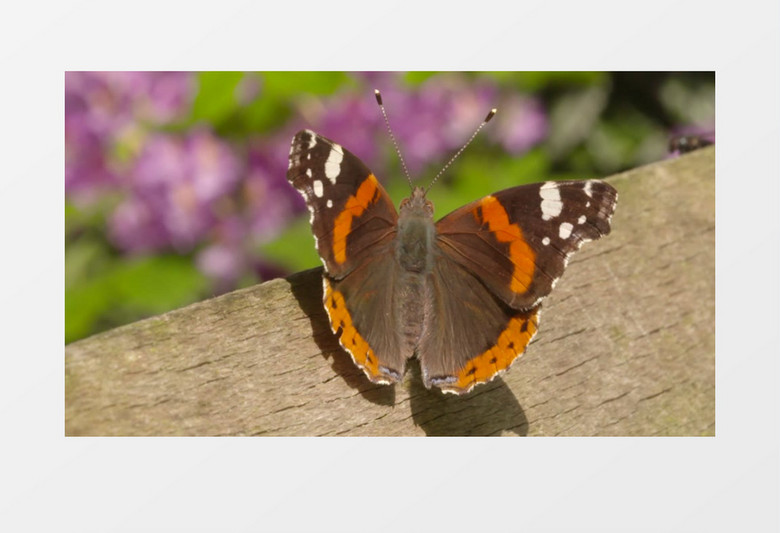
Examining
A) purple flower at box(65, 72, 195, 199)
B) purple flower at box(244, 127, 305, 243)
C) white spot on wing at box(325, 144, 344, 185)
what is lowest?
white spot on wing at box(325, 144, 344, 185)

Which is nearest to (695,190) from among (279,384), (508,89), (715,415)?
(715,415)

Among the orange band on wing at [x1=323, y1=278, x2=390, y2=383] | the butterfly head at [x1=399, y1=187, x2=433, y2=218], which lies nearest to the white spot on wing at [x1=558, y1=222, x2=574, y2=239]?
the butterfly head at [x1=399, y1=187, x2=433, y2=218]

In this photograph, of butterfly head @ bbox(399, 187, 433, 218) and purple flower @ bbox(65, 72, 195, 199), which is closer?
butterfly head @ bbox(399, 187, 433, 218)

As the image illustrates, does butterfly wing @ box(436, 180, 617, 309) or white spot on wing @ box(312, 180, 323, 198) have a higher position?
white spot on wing @ box(312, 180, 323, 198)

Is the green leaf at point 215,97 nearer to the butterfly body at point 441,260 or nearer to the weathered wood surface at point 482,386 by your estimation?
the butterfly body at point 441,260

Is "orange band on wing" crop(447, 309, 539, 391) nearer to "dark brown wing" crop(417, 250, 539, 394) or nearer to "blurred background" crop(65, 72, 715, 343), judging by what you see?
"dark brown wing" crop(417, 250, 539, 394)

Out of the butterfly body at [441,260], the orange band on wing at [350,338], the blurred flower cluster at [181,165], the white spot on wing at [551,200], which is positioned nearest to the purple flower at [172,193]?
the blurred flower cluster at [181,165]
